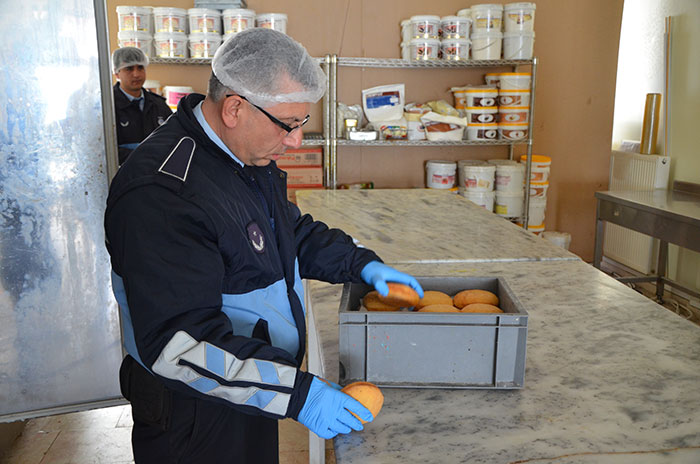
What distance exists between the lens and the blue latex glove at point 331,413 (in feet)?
3.09

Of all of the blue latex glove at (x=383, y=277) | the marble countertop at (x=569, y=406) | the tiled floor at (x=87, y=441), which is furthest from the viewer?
the tiled floor at (x=87, y=441)

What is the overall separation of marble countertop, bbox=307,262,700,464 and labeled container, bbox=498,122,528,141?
2.74 metres

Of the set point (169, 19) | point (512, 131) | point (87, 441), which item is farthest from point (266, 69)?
point (512, 131)

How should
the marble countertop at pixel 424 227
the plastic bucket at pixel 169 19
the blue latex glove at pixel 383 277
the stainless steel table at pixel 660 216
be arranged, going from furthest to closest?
the plastic bucket at pixel 169 19
the stainless steel table at pixel 660 216
the marble countertop at pixel 424 227
the blue latex glove at pixel 383 277

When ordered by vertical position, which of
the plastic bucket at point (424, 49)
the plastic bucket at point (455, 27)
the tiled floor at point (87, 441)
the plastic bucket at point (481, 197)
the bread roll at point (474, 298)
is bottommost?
the tiled floor at point (87, 441)

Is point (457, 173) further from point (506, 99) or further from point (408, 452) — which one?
point (408, 452)

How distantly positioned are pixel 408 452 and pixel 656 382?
0.56 meters

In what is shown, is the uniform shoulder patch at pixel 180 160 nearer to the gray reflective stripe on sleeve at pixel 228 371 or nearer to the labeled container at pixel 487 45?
the gray reflective stripe on sleeve at pixel 228 371

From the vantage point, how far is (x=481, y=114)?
4.04 m

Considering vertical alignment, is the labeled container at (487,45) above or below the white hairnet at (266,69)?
above

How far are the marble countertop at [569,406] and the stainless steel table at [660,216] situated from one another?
2.08 meters

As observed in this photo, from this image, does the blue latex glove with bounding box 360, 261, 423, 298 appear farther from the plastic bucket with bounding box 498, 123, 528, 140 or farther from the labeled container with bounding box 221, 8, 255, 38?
the plastic bucket with bounding box 498, 123, 528, 140

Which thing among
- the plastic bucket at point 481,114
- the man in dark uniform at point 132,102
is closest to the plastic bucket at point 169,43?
the man in dark uniform at point 132,102

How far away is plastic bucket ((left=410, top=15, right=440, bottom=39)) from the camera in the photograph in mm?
3887
